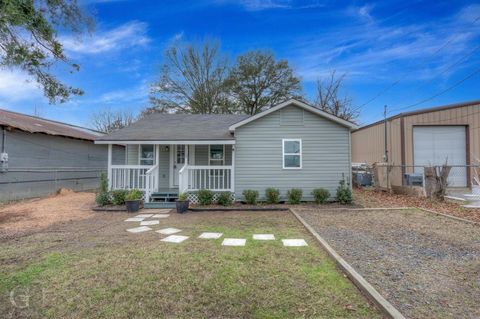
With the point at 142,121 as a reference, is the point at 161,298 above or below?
below

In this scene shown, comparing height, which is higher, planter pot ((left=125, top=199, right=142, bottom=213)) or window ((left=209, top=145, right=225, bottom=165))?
window ((left=209, top=145, right=225, bottom=165))

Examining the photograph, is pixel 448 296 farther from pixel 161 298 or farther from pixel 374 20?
pixel 374 20

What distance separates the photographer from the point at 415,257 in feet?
14.5

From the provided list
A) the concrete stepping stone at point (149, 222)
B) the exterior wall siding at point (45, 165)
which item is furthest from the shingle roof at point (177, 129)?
the exterior wall siding at point (45, 165)

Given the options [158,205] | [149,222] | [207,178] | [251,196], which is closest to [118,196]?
[158,205]

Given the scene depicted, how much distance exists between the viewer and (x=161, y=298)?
3.04m

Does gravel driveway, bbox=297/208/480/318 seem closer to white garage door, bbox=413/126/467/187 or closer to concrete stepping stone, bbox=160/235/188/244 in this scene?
concrete stepping stone, bbox=160/235/188/244

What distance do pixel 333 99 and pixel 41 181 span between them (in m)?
25.8

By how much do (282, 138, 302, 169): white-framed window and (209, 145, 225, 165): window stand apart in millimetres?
2838

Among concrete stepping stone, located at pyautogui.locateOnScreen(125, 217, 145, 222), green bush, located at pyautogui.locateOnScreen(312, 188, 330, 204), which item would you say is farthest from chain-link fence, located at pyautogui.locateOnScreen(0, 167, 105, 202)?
green bush, located at pyautogui.locateOnScreen(312, 188, 330, 204)

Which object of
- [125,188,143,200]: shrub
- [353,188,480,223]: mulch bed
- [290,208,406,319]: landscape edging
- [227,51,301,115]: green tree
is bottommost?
[290,208,406,319]: landscape edging

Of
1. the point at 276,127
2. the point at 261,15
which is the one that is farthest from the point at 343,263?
the point at 261,15

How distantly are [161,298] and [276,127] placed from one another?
8.14m

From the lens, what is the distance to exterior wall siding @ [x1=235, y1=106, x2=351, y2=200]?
10.2m
